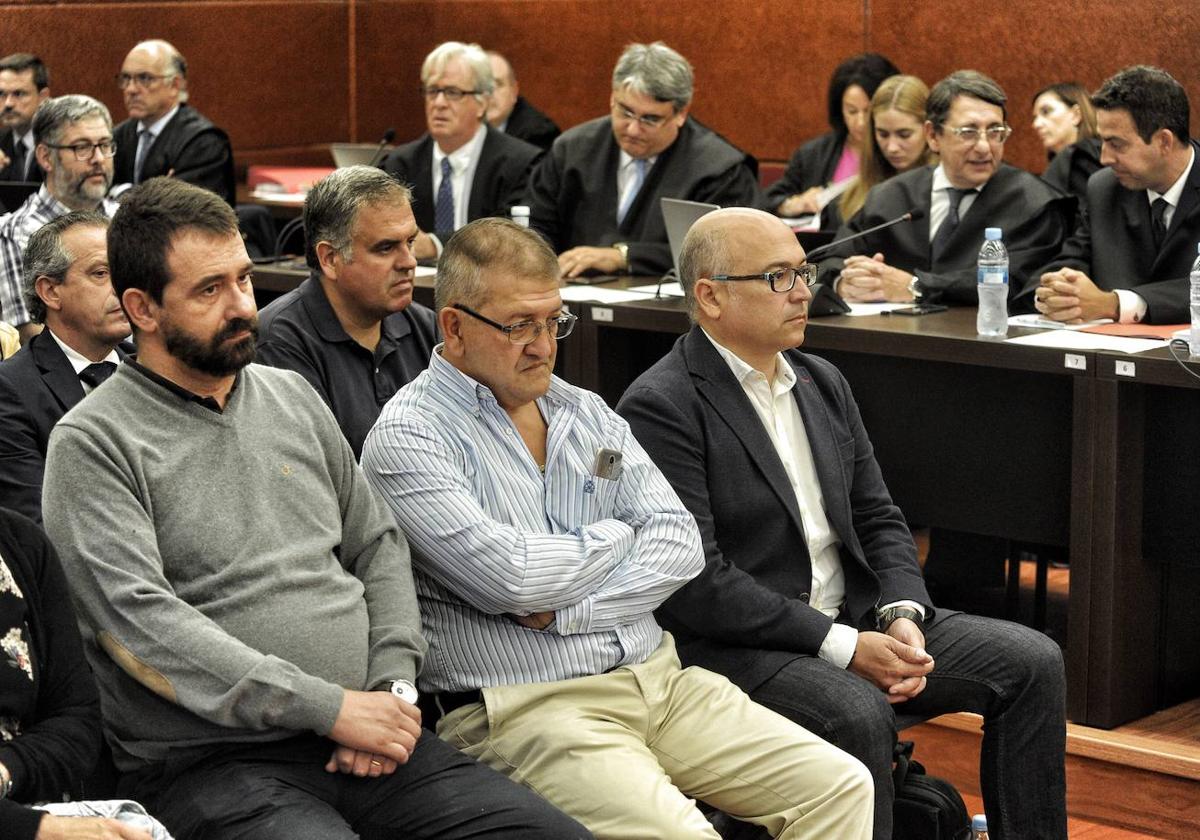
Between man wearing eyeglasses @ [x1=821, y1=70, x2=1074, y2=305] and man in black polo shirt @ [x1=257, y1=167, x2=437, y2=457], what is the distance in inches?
59.2

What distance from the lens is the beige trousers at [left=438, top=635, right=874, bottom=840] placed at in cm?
204

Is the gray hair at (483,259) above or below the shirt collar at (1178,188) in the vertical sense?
below

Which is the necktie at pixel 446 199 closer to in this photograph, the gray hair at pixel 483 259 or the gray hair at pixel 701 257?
the gray hair at pixel 701 257

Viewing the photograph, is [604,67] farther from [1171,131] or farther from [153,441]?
[153,441]

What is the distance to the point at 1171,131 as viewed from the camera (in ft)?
12.0

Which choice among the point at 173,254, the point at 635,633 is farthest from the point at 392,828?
the point at 173,254

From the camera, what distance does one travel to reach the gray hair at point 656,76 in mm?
4570

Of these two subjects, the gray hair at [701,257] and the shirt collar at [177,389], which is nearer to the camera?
the shirt collar at [177,389]

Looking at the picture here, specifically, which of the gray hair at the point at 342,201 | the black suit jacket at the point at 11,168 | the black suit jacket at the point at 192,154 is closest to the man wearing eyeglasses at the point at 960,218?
the gray hair at the point at 342,201

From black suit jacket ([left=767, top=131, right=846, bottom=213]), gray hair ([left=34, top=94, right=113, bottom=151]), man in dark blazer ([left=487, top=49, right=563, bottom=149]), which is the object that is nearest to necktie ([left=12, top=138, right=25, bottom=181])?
gray hair ([left=34, top=94, right=113, bottom=151])

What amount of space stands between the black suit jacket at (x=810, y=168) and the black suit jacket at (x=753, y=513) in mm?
3375

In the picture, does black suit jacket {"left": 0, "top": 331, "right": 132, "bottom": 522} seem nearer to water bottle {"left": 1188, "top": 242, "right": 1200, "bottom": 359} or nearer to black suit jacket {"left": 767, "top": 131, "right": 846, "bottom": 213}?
water bottle {"left": 1188, "top": 242, "right": 1200, "bottom": 359}

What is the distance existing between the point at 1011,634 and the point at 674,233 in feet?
5.66

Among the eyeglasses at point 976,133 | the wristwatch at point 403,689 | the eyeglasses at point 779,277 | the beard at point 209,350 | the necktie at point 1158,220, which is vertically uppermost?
the eyeglasses at point 976,133
